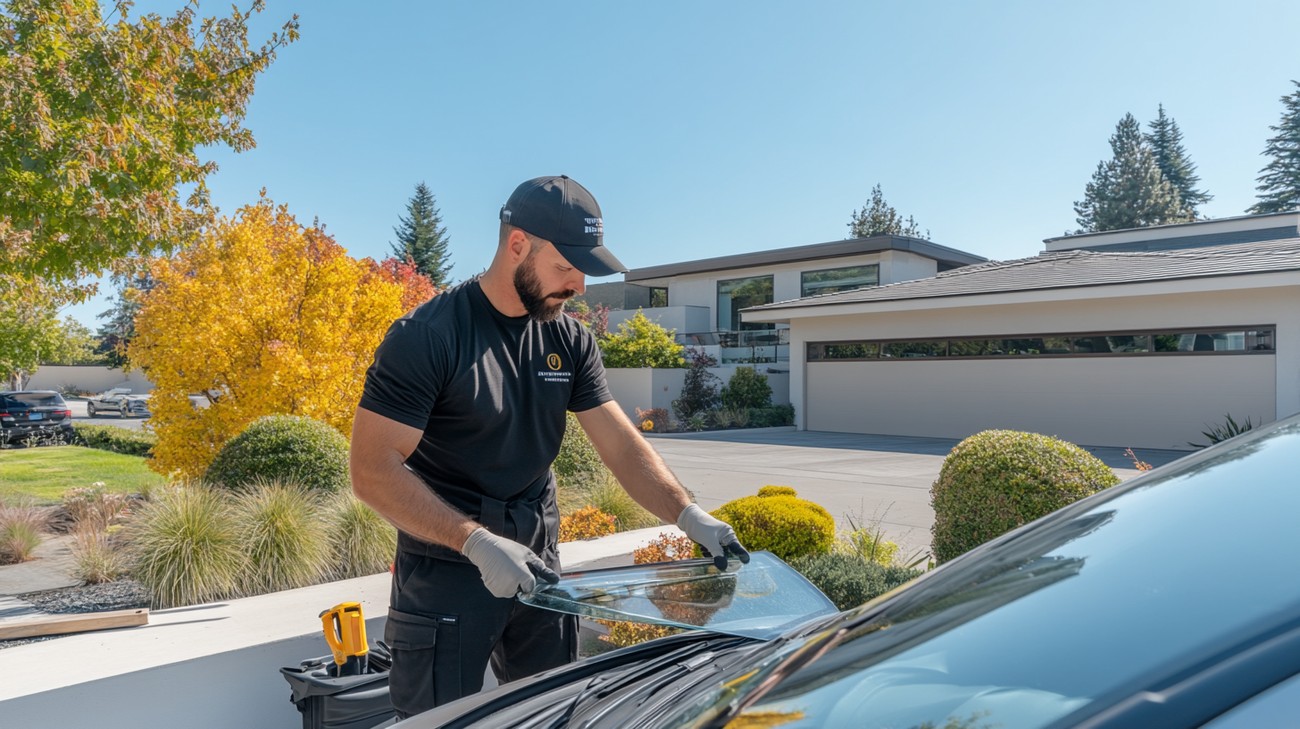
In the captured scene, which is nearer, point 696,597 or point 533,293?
point 696,597

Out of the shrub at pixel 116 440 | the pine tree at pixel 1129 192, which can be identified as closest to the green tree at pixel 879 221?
the pine tree at pixel 1129 192

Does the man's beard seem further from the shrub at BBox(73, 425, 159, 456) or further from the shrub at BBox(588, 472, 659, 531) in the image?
the shrub at BBox(73, 425, 159, 456)

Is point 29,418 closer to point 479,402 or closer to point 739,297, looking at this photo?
point 739,297

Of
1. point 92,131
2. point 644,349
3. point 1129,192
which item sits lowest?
point 644,349

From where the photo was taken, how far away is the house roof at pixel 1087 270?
15.5 meters

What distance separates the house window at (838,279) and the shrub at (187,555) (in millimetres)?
23211

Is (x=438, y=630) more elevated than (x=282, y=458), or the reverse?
(x=282, y=458)

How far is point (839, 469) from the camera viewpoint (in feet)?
44.6

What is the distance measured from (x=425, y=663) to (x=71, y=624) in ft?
7.93

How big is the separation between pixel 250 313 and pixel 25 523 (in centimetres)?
251

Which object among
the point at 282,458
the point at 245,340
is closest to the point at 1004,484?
the point at 282,458

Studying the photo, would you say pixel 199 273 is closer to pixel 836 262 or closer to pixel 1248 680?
pixel 1248 680

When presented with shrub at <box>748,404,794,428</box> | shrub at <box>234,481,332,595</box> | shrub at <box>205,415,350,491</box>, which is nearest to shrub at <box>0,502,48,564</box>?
shrub at <box>205,415,350,491</box>

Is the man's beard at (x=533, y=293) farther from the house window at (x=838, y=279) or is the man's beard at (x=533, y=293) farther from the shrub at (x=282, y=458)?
the house window at (x=838, y=279)
